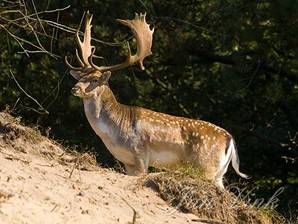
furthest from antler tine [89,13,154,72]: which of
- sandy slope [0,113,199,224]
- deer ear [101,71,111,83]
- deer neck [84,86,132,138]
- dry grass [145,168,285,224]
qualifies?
dry grass [145,168,285,224]

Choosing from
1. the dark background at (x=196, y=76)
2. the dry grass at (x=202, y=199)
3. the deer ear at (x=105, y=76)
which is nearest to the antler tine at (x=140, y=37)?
the deer ear at (x=105, y=76)

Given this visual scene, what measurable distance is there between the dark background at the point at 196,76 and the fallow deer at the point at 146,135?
11.4 feet

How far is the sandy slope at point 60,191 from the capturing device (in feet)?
→ 29.4

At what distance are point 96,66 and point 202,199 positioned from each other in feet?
12.3

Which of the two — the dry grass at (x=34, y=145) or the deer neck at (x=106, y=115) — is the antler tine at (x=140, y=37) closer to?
the deer neck at (x=106, y=115)

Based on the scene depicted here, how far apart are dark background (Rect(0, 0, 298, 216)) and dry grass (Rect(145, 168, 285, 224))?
20.5 ft

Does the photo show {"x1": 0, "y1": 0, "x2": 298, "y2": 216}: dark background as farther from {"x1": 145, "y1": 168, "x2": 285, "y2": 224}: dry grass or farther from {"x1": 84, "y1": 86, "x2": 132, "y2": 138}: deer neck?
{"x1": 145, "y1": 168, "x2": 285, "y2": 224}: dry grass

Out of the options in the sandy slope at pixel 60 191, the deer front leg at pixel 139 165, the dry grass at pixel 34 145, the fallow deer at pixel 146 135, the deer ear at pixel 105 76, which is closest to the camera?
the sandy slope at pixel 60 191

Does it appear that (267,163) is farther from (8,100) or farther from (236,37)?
(8,100)

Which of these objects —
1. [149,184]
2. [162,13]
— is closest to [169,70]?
[162,13]

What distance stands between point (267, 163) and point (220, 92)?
5.17 feet

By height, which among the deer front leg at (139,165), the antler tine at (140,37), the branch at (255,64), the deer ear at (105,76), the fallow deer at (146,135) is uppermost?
the antler tine at (140,37)

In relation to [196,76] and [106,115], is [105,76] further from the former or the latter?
[196,76]

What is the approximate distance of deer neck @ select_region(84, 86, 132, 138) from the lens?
1343 centimetres
